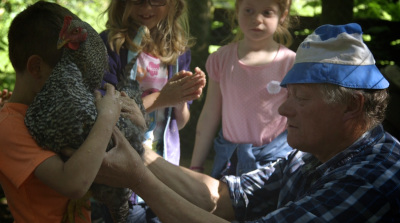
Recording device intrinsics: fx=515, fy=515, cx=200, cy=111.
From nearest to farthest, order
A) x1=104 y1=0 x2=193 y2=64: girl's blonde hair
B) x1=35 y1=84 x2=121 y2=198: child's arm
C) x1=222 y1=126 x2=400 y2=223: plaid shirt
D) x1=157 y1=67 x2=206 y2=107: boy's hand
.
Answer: x1=35 y1=84 x2=121 y2=198: child's arm < x1=222 y1=126 x2=400 y2=223: plaid shirt < x1=157 y1=67 x2=206 y2=107: boy's hand < x1=104 y1=0 x2=193 y2=64: girl's blonde hair

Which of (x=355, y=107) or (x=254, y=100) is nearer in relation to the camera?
(x=355, y=107)

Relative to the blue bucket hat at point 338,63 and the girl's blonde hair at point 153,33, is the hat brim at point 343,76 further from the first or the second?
the girl's blonde hair at point 153,33

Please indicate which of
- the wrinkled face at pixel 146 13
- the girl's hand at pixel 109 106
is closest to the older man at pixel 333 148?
the girl's hand at pixel 109 106

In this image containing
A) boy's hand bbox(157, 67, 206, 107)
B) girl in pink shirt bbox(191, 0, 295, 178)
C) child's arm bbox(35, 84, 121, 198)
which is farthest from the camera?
girl in pink shirt bbox(191, 0, 295, 178)

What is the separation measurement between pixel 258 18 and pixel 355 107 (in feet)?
4.53

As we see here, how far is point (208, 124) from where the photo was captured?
11.3 feet

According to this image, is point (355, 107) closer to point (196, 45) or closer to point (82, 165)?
point (82, 165)

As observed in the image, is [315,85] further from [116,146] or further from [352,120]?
[116,146]

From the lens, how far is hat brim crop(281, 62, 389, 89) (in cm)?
201

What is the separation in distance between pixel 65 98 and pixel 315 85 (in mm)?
982

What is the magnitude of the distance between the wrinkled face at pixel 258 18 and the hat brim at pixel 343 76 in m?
1.26

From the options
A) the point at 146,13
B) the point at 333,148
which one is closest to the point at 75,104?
the point at 333,148

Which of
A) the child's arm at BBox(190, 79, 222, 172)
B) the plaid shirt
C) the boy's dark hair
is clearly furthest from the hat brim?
the child's arm at BBox(190, 79, 222, 172)

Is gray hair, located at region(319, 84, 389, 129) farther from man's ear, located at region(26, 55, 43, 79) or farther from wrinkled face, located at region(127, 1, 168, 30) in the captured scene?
wrinkled face, located at region(127, 1, 168, 30)
